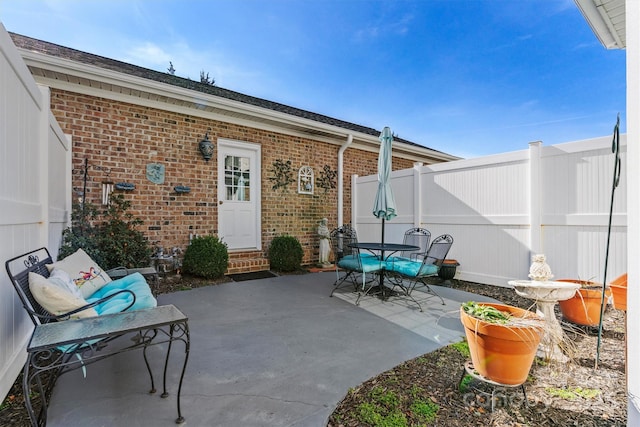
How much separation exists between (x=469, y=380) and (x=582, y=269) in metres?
3.27

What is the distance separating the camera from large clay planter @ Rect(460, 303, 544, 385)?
161 cm

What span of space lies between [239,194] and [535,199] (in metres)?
5.42

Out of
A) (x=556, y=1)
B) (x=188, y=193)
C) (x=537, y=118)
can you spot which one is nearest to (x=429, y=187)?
(x=556, y=1)

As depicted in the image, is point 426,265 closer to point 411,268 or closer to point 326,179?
point 411,268

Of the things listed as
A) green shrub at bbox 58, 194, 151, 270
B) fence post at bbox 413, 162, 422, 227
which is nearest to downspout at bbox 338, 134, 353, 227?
fence post at bbox 413, 162, 422, 227

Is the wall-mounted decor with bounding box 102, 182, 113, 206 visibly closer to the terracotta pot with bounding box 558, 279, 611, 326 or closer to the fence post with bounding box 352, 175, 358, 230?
the fence post with bounding box 352, 175, 358, 230

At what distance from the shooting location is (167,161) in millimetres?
5305

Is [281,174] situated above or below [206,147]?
below

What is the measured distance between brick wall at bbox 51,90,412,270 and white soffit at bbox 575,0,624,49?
17.2ft

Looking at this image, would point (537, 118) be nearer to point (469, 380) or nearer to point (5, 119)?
point (469, 380)

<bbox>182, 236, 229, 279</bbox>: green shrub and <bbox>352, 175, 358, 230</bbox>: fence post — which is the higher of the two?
<bbox>352, 175, 358, 230</bbox>: fence post

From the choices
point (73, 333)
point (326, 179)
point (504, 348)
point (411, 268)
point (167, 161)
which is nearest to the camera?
point (73, 333)

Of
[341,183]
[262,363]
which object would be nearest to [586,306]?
[262,363]
